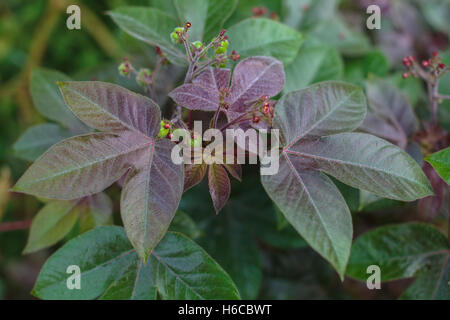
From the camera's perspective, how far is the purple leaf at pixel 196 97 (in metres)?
0.61

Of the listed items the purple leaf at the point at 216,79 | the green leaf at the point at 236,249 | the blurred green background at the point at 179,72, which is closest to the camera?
the purple leaf at the point at 216,79

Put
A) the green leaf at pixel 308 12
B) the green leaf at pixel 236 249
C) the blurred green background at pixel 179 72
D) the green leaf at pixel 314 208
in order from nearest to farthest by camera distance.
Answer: the green leaf at pixel 314 208 < the green leaf at pixel 236 249 < the blurred green background at pixel 179 72 < the green leaf at pixel 308 12

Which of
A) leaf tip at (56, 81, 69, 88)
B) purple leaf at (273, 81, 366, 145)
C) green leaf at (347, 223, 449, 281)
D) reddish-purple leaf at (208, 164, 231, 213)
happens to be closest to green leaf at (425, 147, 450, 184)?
purple leaf at (273, 81, 366, 145)

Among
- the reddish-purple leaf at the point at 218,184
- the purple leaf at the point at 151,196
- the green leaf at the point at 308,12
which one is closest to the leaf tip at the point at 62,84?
the purple leaf at the point at 151,196

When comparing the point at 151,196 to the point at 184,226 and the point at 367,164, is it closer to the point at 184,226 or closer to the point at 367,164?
the point at 184,226

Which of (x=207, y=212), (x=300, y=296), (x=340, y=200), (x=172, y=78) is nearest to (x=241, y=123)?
(x=340, y=200)

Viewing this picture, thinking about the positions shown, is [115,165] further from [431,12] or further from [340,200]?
[431,12]

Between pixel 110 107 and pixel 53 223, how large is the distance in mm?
371

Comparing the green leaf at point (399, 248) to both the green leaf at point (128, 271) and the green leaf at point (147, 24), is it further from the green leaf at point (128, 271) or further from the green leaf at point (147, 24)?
the green leaf at point (147, 24)

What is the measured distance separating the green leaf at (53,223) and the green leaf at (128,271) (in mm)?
136

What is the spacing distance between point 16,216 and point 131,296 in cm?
112

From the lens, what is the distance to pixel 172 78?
90cm

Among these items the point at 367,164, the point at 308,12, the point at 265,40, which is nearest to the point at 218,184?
the point at 367,164

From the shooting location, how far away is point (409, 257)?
820 millimetres
